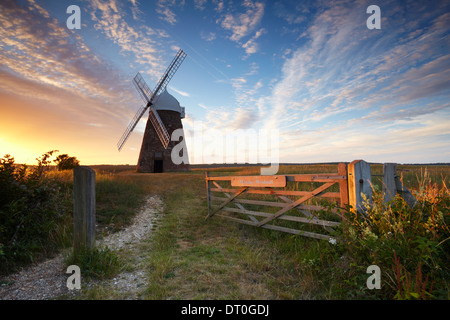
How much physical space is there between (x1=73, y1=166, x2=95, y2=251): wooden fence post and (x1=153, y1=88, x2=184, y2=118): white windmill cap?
945 inches

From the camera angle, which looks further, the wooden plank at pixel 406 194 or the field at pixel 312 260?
the wooden plank at pixel 406 194

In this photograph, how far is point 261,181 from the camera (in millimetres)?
6074

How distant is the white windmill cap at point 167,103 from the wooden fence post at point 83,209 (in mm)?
23996

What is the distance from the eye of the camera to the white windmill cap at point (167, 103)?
27156 millimetres

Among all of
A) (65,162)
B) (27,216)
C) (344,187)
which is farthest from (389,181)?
(65,162)

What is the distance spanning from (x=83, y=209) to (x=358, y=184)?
225 inches

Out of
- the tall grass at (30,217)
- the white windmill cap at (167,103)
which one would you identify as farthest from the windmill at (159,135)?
the tall grass at (30,217)

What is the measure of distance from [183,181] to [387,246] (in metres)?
16.2

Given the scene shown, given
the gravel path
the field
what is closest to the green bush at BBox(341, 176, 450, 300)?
the field

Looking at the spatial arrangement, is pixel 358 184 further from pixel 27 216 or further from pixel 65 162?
pixel 65 162

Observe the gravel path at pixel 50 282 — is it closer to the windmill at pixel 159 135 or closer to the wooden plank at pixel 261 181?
the wooden plank at pixel 261 181

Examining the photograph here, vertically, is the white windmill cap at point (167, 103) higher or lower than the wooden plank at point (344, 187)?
higher

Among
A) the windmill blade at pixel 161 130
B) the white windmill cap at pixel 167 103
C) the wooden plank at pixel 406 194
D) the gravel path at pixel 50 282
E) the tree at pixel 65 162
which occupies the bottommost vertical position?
the gravel path at pixel 50 282
